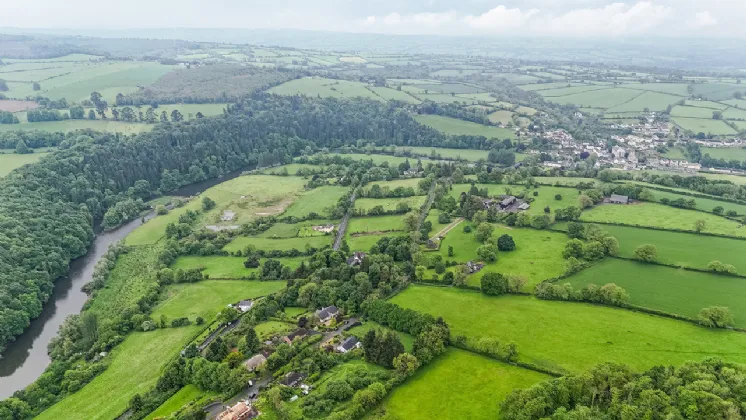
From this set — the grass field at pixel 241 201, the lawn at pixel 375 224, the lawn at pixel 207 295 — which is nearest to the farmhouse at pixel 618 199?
the lawn at pixel 375 224

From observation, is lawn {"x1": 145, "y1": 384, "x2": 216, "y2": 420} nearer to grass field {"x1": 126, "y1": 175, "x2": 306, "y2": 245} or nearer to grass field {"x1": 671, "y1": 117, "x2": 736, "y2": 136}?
grass field {"x1": 126, "y1": 175, "x2": 306, "y2": 245}

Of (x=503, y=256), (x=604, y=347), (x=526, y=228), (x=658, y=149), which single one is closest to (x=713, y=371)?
(x=604, y=347)

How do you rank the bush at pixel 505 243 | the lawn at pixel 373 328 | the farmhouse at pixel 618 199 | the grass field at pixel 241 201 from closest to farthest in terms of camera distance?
the lawn at pixel 373 328 → the bush at pixel 505 243 → the farmhouse at pixel 618 199 → the grass field at pixel 241 201

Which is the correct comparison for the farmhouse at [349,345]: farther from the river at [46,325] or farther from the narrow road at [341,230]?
the river at [46,325]

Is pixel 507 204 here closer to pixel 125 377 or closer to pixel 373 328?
pixel 373 328

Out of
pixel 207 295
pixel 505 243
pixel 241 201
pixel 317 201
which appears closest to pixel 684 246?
pixel 505 243

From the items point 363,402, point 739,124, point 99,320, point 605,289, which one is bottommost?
point 99,320

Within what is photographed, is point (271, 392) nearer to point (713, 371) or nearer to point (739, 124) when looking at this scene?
point (713, 371)
